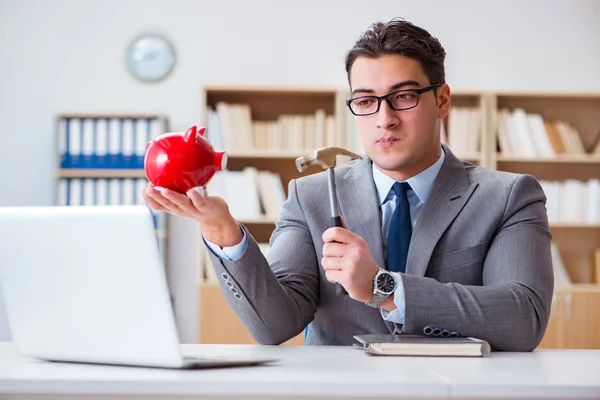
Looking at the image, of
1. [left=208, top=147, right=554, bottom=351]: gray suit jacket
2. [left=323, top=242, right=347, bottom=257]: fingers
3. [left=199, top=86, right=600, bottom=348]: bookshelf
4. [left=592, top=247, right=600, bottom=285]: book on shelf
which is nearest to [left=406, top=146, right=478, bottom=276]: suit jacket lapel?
[left=208, top=147, right=554, bottom=351]: gray suit jacket

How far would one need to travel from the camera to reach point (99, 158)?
14.6ft

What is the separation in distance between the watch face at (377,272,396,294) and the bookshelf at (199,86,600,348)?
287 cm

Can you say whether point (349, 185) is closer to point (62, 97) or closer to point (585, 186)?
point (585, 186)

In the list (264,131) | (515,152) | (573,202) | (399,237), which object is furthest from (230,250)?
(573,202)

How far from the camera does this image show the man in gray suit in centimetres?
149

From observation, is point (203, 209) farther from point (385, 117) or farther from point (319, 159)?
point (385, 117)

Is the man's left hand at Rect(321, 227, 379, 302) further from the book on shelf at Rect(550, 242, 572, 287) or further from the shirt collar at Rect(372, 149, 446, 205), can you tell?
the book on shelf at Rect(550, 242, 572, 287)

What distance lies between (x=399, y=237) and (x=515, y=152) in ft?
9.59

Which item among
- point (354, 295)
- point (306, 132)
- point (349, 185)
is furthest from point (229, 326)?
point (354, 295)

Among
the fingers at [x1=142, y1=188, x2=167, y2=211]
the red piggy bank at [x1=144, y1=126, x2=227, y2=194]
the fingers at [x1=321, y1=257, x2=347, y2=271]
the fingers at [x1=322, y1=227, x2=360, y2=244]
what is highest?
the red piggy bank at [x1=144, y1=126, x2=227, y2=194]

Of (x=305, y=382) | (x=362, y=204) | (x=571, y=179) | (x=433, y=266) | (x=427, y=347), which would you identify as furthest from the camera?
(x=571, y=179)

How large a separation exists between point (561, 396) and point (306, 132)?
139 inches

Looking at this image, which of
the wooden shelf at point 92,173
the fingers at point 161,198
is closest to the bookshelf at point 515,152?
the wooden shelf at point 92,173

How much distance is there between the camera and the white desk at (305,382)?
1.01 meters
